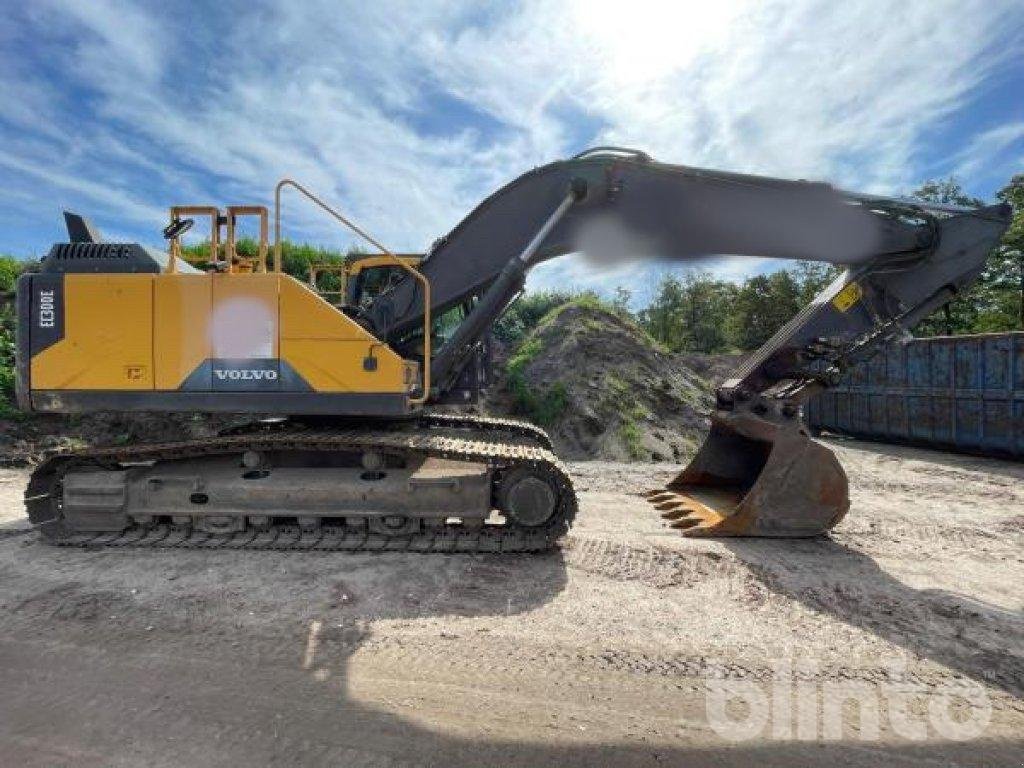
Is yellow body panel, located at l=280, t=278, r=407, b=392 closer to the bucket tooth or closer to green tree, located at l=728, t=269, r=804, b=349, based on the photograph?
the bucket tooth

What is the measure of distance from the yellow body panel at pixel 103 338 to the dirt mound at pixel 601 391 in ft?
25.6

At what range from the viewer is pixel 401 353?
18.9 feet

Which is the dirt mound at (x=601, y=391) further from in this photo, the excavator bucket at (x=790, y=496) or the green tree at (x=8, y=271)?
the green tree at (x=8, y=271)

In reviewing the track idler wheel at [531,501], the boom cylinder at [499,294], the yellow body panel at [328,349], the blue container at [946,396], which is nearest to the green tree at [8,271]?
the yellow body panel at [328,349]

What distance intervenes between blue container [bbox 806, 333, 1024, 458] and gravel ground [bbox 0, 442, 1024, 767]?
7.51m

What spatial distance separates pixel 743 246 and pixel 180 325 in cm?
502

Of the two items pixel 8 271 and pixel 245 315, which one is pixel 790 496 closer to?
pixel 245 315

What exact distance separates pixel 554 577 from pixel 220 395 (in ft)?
9.99

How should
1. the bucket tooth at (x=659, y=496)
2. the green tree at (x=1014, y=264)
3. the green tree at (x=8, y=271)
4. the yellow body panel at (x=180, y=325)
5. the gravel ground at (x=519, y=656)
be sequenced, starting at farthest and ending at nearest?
the green tree at (x=1014, y=264), the green tree at (x=8, y=271), the bucket tooth at (x=659, y=496), the yellow body panel at (x=180, y=325), the gravel ground at (x=519, y=656)

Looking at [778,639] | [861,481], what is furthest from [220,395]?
[861,481]

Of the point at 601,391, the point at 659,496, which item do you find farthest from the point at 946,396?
the point at 659,496

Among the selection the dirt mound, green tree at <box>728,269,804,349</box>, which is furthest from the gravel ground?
green tree at <box>728,269,804,349</box>

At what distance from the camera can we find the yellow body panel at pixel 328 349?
4.87 m

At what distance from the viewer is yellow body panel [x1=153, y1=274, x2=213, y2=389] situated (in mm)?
4848
